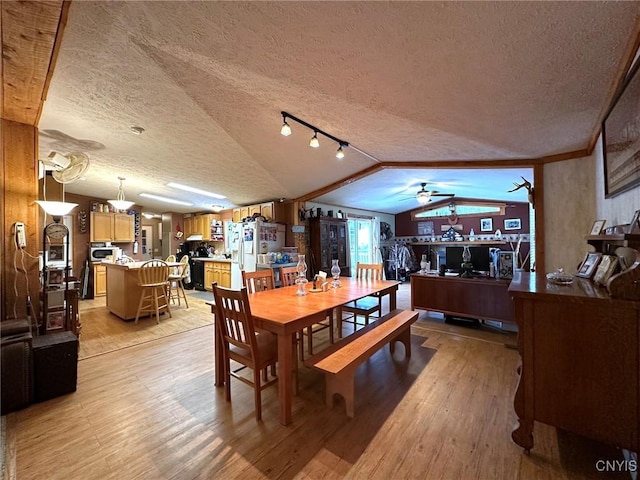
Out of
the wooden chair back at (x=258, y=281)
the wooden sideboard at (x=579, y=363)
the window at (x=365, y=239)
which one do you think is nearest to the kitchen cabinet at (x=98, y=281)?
the wooden chair back at (x=258, y=281)

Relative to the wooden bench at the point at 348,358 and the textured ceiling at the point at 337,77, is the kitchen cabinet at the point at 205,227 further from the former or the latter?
the wooden bench at the point at 348,358

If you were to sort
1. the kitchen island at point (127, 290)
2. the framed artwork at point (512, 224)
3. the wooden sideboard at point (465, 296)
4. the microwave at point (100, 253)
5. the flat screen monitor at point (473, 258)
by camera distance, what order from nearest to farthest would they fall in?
the wooden sideboard at point (465, 296) → the flat screen monitor at point (473, 258) → the kitchen island at point (127, 290) → the microwave at point (100, 253) → the framed artwork at point (512, 224)

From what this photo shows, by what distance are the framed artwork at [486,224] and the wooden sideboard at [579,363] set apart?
6.45 m

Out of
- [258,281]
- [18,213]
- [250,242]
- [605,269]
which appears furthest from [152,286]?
[605,269]

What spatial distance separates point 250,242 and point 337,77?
159 inches

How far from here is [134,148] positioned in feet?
11.3

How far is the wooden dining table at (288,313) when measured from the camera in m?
1.86

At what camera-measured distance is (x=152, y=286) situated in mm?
4207

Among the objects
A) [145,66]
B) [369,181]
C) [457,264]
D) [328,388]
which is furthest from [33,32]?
[457,264]

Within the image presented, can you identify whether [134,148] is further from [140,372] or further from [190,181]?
[140,372]

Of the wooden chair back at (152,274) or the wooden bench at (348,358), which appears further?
the wooden chair back at (152,274)

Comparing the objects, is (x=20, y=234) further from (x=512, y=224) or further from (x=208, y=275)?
(x=512, y=224)

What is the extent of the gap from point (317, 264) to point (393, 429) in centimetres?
415

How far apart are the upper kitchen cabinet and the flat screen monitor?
24.4 feet
